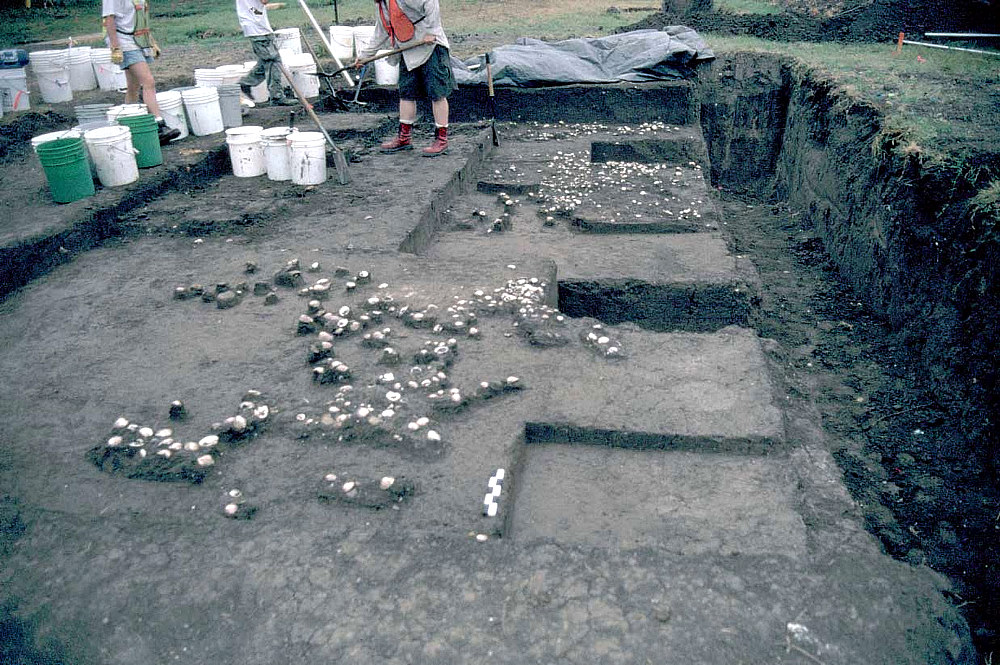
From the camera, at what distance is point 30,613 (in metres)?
1.95

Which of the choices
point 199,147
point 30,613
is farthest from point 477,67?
point 30,613

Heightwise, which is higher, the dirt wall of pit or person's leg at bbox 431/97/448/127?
person's leg at bbox 431/97/448/127

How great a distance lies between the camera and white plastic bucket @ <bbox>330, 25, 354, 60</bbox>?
8.70m

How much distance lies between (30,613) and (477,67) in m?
6.91

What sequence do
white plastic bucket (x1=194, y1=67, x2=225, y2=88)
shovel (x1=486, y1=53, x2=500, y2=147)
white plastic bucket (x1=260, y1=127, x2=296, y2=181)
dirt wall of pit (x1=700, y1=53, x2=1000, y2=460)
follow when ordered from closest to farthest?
dirt wall of pit (x1=700, y1=53, x2=1000, y2=460), white plastic bucket (x1=260, y1=127, x2=296, y2=181), shovel (x1=486, y1=53, x2=500, y2=147), white plastic bucket (x1=194, y1=67, x2=225, y2=88)

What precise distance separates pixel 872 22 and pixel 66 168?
10.0m

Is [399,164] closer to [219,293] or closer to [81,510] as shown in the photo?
[219,293]

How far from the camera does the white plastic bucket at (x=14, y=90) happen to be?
6871mm

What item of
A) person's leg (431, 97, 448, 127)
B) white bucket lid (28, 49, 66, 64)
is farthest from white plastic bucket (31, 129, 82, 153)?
white bucket lid (28, 49, 66, 64)

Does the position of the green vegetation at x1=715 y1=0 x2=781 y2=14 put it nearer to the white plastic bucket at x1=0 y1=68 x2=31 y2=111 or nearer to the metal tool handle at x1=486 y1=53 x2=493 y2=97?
the metal tool handle at x1=486 y1=53 x2=493 y2=97

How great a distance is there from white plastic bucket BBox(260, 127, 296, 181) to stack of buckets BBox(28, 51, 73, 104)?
3.58 metres

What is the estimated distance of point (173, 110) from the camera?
240 inches

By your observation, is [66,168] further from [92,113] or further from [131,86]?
[131,86]

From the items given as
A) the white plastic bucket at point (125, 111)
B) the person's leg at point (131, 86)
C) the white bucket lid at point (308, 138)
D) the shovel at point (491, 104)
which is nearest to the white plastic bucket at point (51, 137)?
the white plastic bucket at point (125, 111)
